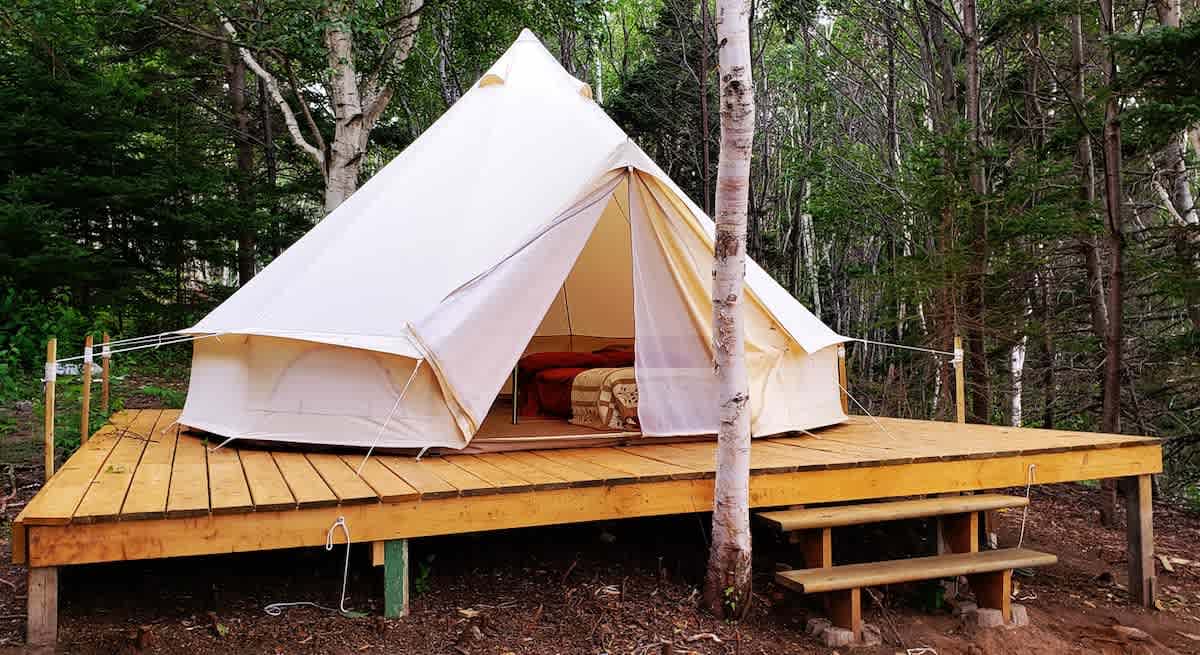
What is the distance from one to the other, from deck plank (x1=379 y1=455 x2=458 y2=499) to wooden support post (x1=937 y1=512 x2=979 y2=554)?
2.12 metres

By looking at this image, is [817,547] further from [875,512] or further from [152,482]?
[152,482]

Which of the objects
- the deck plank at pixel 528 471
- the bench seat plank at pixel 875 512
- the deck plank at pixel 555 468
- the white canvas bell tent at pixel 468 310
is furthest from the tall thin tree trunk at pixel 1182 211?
the deck plank at pixel 528 471

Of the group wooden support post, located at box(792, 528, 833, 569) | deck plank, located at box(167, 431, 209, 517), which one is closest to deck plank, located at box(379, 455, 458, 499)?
deck plank, located at box(167, 431, 209, 517)

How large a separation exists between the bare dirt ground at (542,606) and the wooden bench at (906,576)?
0.14 metres

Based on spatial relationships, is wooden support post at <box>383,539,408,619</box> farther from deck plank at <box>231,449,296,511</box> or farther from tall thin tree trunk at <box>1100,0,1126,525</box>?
tall thin tree trunk at <box>1100,0,1126,525</box>

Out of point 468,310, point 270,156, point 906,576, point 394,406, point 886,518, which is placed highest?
point 270,156

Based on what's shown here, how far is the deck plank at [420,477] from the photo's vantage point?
9.79 ft

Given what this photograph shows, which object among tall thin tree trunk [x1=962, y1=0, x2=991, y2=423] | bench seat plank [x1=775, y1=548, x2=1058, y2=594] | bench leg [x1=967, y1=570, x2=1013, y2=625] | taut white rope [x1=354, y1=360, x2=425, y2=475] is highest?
tall thin tree trunk [x1=962, y1=0, x2=991, y2=423]

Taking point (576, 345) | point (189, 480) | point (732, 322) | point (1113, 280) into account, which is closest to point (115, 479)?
point (189, 480)

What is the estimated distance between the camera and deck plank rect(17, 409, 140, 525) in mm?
2533

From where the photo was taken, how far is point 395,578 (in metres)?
3.02

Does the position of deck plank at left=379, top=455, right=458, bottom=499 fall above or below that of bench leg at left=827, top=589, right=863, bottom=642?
above

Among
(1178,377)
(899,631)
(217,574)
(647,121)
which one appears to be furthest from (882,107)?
(217,574)

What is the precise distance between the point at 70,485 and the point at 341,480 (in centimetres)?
94
